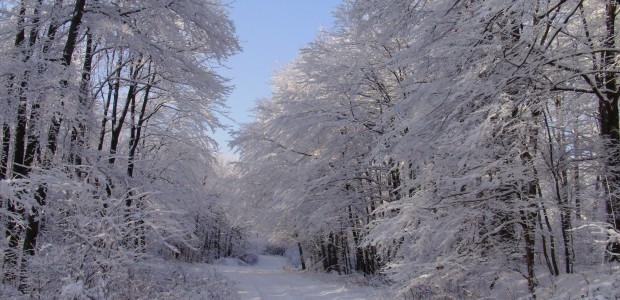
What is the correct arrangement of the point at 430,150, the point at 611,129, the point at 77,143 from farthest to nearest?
the point at 77,143 < the point at 611,129 < the point at 430,150

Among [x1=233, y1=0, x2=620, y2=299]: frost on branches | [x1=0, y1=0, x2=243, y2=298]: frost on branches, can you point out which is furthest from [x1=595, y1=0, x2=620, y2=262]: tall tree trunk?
[x1=0, y1=0, x2=243, y2=298]: frost on branches

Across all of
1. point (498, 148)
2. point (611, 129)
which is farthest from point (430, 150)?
point (611, 129)

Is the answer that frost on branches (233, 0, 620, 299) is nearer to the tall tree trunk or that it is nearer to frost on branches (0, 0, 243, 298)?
the tall tree trunk

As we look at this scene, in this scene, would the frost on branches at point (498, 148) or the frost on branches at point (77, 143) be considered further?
the frost on branches at point (77, 143)

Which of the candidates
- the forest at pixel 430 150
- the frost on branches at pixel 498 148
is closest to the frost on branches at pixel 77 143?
the forest at pixel 430 150

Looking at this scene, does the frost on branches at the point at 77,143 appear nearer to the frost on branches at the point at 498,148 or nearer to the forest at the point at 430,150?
the forest at the point at 430,150

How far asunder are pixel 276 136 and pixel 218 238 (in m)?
40.3

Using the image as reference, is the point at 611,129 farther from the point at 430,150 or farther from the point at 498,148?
the point at 430,150

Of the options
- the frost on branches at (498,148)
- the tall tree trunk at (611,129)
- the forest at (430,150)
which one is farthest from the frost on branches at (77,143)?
the tall tree trunk at (611,129)

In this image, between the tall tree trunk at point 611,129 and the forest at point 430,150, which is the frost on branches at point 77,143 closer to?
the forest at point 430,150

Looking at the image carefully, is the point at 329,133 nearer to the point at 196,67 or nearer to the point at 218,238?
the point at 196,67

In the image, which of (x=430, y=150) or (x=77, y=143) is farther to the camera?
(x=77, y=143)

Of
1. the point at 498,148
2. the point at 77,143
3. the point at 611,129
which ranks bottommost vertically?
the point at 498,148

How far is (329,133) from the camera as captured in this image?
572 inches
